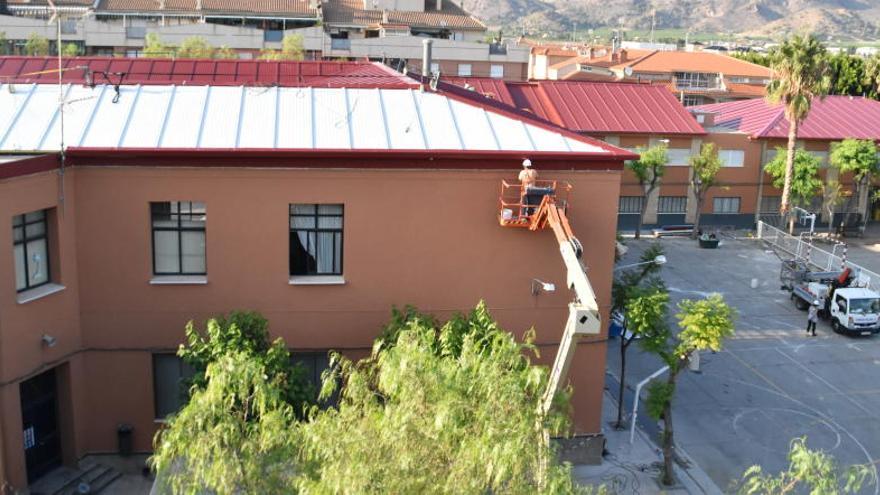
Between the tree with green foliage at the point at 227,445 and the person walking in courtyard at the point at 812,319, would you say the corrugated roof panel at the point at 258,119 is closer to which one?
the tree with green foliage at the point at 227,445

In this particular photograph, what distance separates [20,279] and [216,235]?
4.27 meters

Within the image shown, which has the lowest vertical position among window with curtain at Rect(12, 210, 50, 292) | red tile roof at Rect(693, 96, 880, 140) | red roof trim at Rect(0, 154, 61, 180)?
window with curtain at Rect(12, 210, 50, 292)

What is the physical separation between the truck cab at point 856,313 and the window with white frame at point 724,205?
19823 millimetres

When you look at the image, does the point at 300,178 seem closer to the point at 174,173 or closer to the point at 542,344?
the point at 174,173

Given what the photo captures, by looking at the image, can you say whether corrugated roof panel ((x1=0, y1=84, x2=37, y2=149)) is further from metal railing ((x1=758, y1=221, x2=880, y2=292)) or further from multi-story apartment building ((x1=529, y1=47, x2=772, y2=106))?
multi-story apartment building ((x1=529, y1=47, x2=772, y2=106))

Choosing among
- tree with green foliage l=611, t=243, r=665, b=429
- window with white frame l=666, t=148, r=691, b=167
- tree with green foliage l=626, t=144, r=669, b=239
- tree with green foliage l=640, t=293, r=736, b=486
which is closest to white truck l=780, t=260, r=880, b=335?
tree with green foliage l=626, t=144, r=669, b=239

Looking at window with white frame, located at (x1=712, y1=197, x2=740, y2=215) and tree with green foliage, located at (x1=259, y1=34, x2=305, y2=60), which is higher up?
tree with green foliage, located at (x1=259, y1=34, x2=305, y2=60)

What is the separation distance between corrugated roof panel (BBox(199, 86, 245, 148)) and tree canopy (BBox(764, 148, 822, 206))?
4010 centimetres

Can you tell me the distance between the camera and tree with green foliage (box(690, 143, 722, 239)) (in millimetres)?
51656

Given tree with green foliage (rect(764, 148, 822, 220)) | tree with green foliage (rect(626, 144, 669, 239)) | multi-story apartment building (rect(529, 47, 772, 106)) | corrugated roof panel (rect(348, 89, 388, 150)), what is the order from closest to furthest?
corrugated roof panel (rect(348, 89, 388, 150)) < tree with green foliage (rect(626, 144, 669, 239)) < tree with green foliage (rect(764, 148, 822, 220)) < multi-story apartment building (rect(529, 47, 772, 106))

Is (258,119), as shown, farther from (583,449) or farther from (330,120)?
(583,449)

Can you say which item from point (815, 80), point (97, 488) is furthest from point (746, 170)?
point (97, 488)

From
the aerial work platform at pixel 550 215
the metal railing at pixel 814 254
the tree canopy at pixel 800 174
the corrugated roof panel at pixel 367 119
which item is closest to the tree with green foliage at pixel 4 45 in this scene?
the tree canopy at pixel 800 174

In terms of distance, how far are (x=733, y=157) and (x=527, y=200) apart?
38.2 meters
